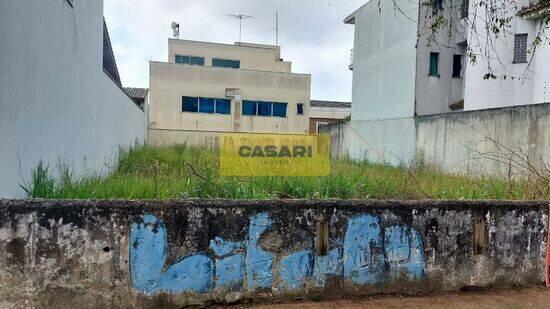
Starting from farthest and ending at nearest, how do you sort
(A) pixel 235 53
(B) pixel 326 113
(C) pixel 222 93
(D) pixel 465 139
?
(B) pixel 326 113, (A) pixel 235 53, (C) pixel 222 93, (D) pixel 465 139

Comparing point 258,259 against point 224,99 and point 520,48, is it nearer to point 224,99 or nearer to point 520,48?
point 520,48

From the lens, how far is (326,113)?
111ft

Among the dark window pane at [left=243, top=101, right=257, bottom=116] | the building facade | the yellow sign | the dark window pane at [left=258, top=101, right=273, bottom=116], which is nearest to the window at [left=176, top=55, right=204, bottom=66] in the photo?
the dark window pane at [left=243, top=101, right=257, bottom=116]

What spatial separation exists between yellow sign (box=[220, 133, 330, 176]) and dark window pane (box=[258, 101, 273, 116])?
18.4 meters

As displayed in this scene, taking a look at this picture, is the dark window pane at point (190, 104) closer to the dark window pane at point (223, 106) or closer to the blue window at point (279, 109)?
the dark window pane at point (223, 106)

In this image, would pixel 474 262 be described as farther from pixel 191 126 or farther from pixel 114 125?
pixel 191 126

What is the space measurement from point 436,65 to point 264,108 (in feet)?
40.5

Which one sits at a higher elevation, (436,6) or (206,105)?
(206,105)

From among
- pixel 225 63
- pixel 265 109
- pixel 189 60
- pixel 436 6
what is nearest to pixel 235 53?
pixel 225 63

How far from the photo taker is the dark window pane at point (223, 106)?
24922 mm

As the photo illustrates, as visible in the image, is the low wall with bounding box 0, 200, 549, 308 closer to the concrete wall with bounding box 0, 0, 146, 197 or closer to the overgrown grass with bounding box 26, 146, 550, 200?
the overgrown grass with bounding box 26, 146, 550, 200

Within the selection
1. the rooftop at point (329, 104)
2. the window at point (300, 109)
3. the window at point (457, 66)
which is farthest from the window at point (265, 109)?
the window at point (457, 66)

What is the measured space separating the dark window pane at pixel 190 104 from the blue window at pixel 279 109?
205 inches

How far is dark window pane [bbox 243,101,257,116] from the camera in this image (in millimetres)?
25391
